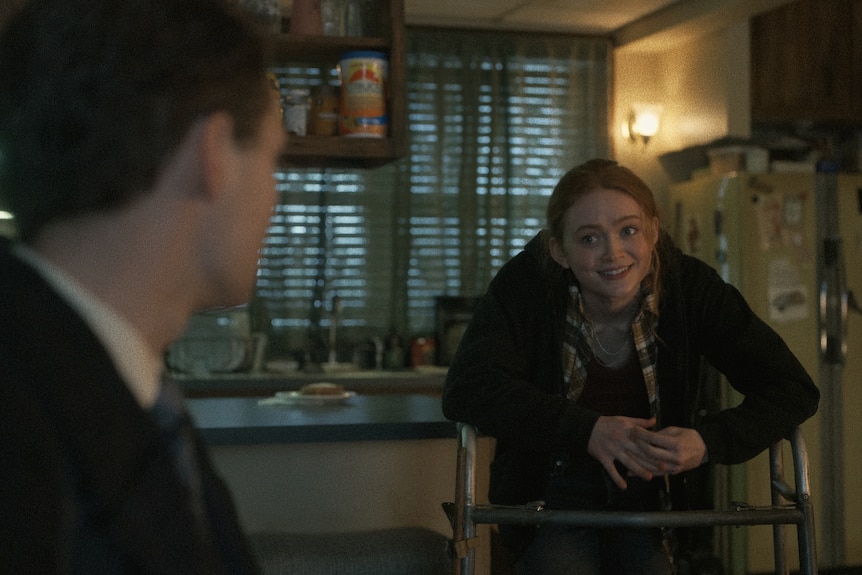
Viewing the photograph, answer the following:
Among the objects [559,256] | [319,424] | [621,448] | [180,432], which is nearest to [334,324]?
[319,424]

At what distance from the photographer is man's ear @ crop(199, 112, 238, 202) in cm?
67

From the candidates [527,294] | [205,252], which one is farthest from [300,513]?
[205,252]

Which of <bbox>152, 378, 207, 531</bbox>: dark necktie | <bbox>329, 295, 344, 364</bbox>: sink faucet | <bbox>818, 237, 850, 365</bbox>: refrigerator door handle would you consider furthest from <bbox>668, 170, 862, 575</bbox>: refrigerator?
<bbox>152, 378, 207, 531</bbox>: dark necktie

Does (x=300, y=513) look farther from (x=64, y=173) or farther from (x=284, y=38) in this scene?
(x=64, y=173)

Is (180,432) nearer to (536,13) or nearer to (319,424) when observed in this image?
(319,424)

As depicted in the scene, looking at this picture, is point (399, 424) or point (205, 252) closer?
point (205, 252)

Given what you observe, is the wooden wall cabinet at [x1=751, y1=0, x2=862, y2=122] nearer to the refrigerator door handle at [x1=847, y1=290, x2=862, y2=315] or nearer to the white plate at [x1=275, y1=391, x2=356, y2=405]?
the refrigerator door handle at [x1=847, y1=290, x2=862, y2=315]

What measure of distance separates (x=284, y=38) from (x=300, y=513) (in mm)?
1284

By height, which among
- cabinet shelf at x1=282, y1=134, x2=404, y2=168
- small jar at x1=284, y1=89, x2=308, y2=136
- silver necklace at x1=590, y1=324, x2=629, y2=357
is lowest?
silver necklace at x1=590, y1=324, x2=629, y2=357

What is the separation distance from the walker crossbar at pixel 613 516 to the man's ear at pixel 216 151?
116 centimetres

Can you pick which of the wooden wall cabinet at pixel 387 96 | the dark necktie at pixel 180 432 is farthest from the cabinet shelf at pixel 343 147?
the dark necktie at pixel 180 432

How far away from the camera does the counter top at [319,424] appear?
214cm

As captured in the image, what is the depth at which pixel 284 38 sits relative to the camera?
279 cm

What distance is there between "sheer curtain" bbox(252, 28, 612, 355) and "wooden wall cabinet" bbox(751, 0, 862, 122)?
0.80 metres
